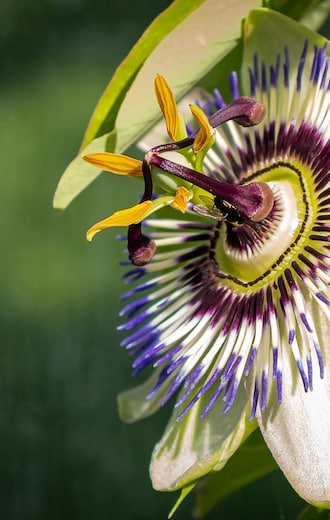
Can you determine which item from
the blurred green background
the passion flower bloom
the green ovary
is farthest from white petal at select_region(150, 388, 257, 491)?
the blurred green background

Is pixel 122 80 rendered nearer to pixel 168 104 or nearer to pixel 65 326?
pixel 168 104

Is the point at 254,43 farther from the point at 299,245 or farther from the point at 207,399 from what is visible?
the point at 207,399

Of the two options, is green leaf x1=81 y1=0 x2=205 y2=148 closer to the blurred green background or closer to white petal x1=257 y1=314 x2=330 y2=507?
white petal x1=257 y1=314 x2=330 y2=507

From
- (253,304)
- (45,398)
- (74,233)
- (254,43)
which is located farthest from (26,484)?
(254,43)

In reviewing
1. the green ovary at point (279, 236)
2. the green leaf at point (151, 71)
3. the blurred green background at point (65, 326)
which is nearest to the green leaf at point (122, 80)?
the green leaf at point (151, 71)

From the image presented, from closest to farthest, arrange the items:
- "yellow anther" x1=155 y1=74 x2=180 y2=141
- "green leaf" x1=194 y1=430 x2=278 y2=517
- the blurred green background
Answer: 1. "yellow anther" x1=155 y1=74 x2=180 y2=141
2. "green leaf" x1=194 y1=430 x2=278 y2=517
3. the blurred green background

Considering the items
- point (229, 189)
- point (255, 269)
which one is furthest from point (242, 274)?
point (229, 189)

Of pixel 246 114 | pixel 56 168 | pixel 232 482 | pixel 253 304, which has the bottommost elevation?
pixel 232 482

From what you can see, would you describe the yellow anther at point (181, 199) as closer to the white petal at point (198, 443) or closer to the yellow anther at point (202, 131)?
the yellow anther at point (202, 131)
